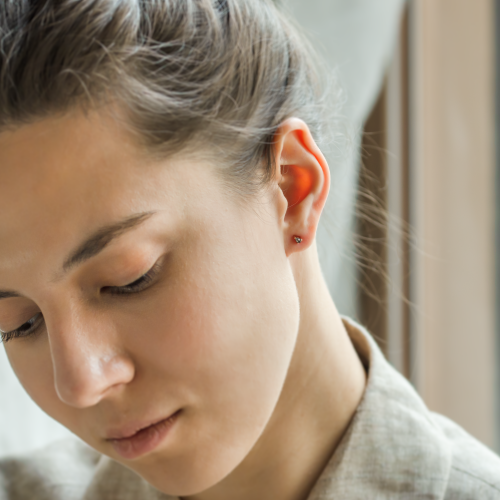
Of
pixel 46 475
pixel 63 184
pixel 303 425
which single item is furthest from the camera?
pixel 46 475

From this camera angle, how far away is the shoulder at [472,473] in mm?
714

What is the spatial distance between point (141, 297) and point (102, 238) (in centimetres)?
7

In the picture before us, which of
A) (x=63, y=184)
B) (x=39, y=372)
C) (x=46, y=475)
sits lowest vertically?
(x=46, y=475)

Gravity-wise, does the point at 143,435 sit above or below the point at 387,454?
above

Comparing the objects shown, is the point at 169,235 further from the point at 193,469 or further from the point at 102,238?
the point at 193,469

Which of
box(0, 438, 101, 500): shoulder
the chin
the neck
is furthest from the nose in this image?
box(0, 438, 101, 500): shoulder

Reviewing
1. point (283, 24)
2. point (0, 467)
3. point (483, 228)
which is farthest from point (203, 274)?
point (483, 228)

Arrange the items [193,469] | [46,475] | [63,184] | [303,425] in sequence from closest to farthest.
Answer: [63,184], [193,469], [303,425], [46,475]

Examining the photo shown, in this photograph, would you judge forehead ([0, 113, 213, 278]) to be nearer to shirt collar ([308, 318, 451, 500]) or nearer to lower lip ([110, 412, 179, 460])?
lower lip ([110, 412, 179, 460])

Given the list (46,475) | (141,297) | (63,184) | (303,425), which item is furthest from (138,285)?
(46,475)

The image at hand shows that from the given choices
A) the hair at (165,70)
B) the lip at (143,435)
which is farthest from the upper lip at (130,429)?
the hair at (165,70)

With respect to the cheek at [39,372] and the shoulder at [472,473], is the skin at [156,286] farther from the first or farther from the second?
the shoulder at [472,473]

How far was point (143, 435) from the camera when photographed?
630 millimetres

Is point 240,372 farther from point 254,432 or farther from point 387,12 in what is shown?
point 387,12
